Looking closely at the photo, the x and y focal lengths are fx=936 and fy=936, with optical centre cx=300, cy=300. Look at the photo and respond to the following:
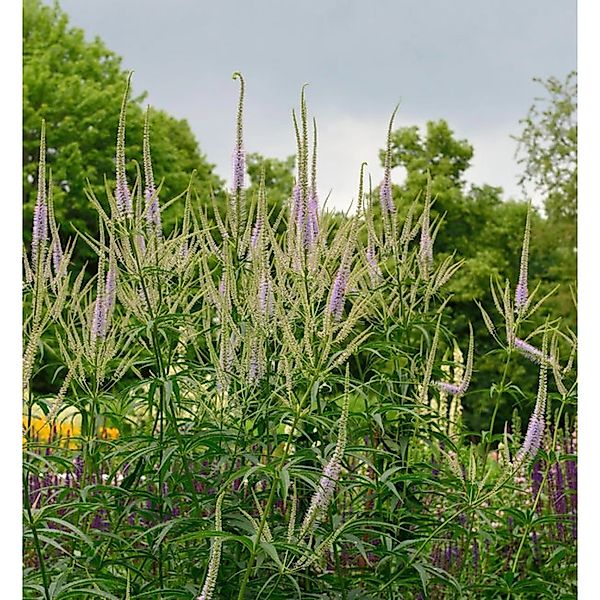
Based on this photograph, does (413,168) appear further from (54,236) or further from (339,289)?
(339,289)

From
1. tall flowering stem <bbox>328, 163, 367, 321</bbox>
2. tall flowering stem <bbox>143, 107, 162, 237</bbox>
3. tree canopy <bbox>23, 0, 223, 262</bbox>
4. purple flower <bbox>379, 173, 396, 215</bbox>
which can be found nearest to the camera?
tall flowering stem <bbox>328, 163, 367, 321</bbox>

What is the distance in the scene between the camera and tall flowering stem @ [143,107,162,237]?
2.08 meters

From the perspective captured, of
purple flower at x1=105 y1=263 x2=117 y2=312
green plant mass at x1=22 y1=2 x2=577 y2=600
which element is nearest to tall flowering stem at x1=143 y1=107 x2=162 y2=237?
green plant mass at x1=22 y1=2 x2=577 y2=600

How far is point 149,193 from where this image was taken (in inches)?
93.2

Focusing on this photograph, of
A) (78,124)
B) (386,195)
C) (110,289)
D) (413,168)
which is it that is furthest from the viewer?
(413,168)

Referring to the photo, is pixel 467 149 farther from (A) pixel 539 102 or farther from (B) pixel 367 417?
(B) pixel 367 417

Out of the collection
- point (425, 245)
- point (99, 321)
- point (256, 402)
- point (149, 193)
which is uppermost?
point (149, 193)

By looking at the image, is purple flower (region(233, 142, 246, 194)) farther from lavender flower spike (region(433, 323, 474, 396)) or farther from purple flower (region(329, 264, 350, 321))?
lavender flower spike (region(433, 323, 474, 396))

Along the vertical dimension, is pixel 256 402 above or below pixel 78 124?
below

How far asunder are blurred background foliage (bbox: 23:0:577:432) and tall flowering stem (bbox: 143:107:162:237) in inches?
448

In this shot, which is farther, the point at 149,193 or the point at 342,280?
the point at 149,193

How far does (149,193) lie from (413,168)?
54.0 feet

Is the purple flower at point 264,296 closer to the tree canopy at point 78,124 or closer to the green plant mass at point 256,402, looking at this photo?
the green plant mass at point 256,402

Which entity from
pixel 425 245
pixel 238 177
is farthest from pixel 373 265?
pixel 238 177
